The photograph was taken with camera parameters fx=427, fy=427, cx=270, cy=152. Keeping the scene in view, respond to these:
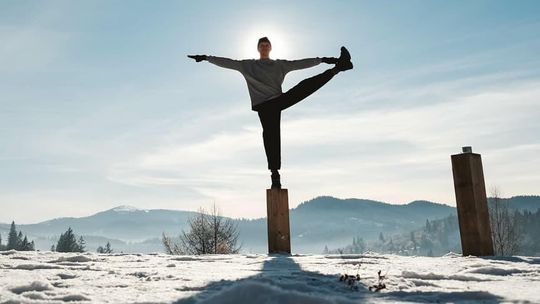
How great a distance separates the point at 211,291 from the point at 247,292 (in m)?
0.36

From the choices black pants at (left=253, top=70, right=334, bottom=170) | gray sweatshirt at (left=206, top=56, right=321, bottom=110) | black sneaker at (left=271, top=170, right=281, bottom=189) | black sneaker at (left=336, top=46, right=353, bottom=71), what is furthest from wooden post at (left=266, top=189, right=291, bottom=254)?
black sneaker at (left=336, top=46, right=353, bottom=71)

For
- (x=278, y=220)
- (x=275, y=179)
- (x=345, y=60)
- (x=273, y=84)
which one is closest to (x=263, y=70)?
(x=273, y=84)

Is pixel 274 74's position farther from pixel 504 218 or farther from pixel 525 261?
pixel 504 218

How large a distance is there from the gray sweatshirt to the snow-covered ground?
2950mm

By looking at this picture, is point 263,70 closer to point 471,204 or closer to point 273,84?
point 273,84

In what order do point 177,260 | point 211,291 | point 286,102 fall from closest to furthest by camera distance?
point 211,291 < point 177,260 < point 286,102

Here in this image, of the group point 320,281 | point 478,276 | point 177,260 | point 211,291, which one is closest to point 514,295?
point 478,276

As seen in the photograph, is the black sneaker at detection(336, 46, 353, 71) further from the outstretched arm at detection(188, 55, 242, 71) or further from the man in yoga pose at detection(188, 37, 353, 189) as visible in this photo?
the outstretched arm at detection(188, 55, 242, 71)

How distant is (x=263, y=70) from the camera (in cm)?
611

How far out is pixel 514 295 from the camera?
6.95ft

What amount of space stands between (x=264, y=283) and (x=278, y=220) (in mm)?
3062

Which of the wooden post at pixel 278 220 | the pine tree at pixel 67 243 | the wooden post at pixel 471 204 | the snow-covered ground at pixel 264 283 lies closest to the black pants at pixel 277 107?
the wooden post at pixel 278 220

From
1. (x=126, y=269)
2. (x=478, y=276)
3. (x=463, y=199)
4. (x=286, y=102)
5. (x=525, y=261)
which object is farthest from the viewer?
(x=286, y=102)

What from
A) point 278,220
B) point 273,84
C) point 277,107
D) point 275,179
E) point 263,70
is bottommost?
point 278,220
